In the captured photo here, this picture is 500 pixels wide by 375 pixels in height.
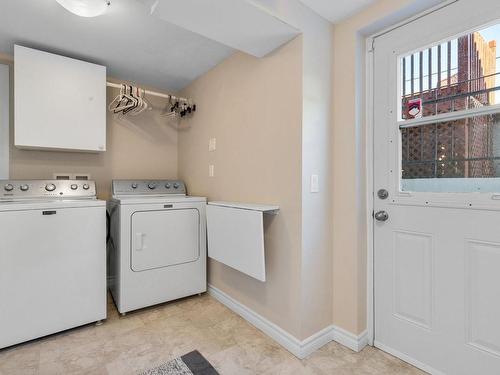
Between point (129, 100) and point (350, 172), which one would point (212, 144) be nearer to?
point (129, 100)

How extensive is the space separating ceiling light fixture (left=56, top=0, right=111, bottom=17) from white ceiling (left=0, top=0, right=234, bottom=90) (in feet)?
0.51

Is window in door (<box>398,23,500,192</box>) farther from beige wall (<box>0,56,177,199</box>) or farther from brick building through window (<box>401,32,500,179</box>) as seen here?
beige wall (<box>0,56,177,199</box>)

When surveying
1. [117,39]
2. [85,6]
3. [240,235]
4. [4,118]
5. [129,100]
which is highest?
[117,39]

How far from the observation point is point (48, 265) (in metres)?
1.87

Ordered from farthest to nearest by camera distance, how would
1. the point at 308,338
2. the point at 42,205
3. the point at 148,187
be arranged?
the point at 148,187 → the point at 42,205 → the point at 308,338

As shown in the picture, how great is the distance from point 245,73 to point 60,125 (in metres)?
1.63

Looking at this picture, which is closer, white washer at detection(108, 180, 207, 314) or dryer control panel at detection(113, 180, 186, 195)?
white washer at detection(108, 180, 207, 314)

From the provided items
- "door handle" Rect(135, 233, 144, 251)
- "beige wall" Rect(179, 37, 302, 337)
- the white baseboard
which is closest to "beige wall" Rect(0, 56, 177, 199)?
"beige wall" Rect(179, 37, 302, 337)

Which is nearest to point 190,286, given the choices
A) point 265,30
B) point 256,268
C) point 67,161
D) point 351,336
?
point 256,268

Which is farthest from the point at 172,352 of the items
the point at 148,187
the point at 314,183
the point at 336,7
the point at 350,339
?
the point at 336,7

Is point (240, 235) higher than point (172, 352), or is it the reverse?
point (240, 235)

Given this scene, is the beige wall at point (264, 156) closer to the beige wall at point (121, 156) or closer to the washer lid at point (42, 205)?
the beige wall at point (121, 156)

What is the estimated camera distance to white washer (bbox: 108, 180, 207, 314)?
2193mm

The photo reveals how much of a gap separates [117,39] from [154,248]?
1.73m
